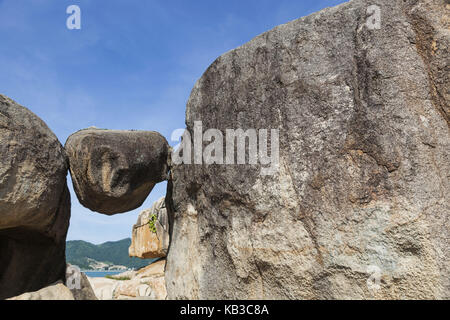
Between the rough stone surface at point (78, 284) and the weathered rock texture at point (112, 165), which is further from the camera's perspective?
the rough stone surface at point (78, 284)

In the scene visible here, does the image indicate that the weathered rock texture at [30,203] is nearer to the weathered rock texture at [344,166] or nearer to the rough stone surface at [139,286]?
the weathered rock texture at [344,166]

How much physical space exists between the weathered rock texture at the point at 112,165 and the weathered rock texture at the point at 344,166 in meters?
1.15

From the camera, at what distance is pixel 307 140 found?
9.80 ft

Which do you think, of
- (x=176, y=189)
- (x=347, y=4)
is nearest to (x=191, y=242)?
(x=176, y=189)

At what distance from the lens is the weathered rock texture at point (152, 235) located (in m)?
13.6

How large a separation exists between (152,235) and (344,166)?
1203 cm

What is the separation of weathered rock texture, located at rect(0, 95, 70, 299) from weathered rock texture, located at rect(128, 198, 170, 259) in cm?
912
